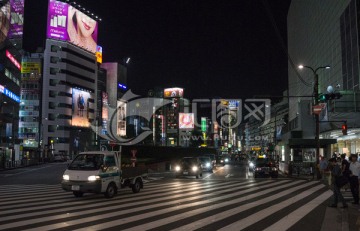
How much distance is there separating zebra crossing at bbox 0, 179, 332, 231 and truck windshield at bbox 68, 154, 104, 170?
1.21 m

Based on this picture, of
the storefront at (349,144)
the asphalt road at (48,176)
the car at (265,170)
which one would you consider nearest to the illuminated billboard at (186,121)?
the storefront at (349,144)

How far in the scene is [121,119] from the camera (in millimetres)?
143375

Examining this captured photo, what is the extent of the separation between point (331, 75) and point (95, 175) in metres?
46.7

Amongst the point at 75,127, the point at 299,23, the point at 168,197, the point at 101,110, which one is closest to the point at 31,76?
the point at 75,127

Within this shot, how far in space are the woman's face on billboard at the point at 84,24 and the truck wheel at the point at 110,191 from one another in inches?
3944

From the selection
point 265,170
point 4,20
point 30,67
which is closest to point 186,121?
point 30,67

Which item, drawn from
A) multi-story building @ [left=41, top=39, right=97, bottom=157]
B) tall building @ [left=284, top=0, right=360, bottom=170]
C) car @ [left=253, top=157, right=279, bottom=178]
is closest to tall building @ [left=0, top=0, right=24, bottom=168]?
multi-story building @ [left=41, top=39, right=97, bottom=157]

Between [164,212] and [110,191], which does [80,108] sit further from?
[164,212]

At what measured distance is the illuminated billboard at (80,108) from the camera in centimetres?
10644

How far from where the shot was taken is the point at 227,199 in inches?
616

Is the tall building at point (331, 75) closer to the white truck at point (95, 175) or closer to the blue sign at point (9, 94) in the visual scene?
the white truck at point (95, 175)

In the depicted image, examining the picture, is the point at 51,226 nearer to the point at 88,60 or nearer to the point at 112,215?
the point at 112,215

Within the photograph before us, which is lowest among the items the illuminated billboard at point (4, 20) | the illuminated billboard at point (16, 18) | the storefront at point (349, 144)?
the storefront at point (349, 144)

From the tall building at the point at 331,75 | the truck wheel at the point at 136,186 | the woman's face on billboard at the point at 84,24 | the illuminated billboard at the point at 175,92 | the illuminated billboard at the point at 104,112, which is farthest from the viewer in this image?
the illuminated billboard at the point at 175,92
